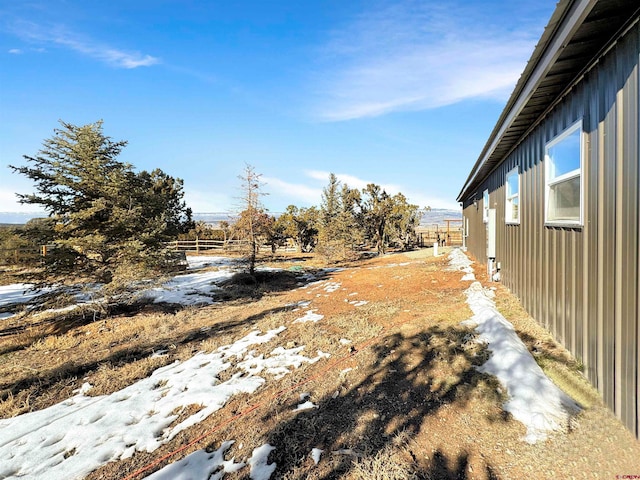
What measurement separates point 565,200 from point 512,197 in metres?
2.87

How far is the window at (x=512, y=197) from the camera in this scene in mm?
5598

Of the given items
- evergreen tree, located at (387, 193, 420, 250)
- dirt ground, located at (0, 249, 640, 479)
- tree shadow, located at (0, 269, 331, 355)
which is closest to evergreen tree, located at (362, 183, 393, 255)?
evergreen tree, located at (387, 193, 420, 250)

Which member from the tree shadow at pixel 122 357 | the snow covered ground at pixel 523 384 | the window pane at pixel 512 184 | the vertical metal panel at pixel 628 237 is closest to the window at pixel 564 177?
the vertical metal panel at pixel 628 237

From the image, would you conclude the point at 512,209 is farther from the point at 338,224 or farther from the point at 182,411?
the point at 338,224

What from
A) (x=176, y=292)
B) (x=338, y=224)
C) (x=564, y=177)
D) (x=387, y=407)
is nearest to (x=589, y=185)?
(x=564, y=177)

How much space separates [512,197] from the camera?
594 centimetres

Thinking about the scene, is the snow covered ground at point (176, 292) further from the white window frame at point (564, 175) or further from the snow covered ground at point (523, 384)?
the white window frame at point (564, 175)

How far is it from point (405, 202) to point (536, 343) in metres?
18.5

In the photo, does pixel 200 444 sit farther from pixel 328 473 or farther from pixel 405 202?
pixel 405 202

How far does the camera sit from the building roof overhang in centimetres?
204

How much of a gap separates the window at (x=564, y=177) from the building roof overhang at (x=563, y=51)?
0.49 metres

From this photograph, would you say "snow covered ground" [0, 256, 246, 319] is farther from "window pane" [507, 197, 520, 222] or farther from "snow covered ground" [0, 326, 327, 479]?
"window pane" [507, 197, 520, 222]

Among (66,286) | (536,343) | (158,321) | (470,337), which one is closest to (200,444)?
(470,337)

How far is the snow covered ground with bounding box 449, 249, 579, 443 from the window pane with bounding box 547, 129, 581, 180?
1.91 m
